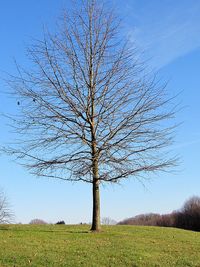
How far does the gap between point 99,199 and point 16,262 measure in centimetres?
743

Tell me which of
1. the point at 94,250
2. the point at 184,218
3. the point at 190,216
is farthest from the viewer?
the point at 184,218

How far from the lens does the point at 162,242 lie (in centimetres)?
1552

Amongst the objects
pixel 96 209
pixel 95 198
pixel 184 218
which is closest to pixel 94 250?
pixel 96 209

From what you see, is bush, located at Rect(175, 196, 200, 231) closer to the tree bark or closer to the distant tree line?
the distant tree line

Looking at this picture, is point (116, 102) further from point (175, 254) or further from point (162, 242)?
point (175, 254)

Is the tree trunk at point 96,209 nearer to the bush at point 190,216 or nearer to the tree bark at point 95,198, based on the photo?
A: the tree bark at point 95,198

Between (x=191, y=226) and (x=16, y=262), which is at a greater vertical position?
(x=191, y=226)

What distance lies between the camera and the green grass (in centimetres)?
1132

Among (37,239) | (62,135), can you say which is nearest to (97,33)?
(62,135)

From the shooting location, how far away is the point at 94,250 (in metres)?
12.8

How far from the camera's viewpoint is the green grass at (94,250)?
1132cm

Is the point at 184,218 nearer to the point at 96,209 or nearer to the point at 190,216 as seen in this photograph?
the point at 190,216

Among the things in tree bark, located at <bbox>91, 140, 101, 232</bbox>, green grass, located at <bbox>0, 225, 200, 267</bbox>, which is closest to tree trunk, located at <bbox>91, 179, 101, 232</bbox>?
tree bark, located at <bbox>91, 140, 101, 232</bbox>

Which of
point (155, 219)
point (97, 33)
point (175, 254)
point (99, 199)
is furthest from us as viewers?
point (155, 219)
